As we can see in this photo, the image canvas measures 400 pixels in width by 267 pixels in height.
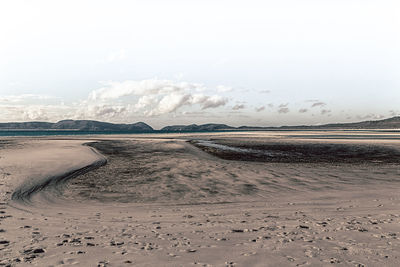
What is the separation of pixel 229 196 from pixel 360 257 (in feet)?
23.9

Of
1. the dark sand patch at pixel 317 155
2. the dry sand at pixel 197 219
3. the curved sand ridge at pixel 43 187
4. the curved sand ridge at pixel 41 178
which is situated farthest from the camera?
the dark sand patch at pixel 317 155

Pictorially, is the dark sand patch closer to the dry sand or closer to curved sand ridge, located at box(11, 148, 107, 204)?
the dry sand

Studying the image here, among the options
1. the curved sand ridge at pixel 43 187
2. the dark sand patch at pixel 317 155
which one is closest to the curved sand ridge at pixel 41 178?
the curved sand ridge at pixel 43 187

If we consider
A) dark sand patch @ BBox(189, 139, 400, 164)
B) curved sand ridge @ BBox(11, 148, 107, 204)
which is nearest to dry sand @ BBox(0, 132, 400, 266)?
curved sand ridge @ BBox(11, 148, 107, 204)

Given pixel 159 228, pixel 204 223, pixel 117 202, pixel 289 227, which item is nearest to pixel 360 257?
pixel 289 227

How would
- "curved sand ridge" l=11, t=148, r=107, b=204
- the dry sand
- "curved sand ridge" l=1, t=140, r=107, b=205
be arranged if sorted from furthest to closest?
"curved sand ridge" l=1, t=140, r=107, b=205, "curved sand ridge" l=11, t=148, r=107, b=204, the dry sand

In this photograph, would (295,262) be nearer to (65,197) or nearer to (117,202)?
(117,202)

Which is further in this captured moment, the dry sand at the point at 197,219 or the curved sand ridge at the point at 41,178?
the curved sand ridge at the point at 41,178

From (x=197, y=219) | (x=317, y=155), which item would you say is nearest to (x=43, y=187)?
(x=197, y=219)

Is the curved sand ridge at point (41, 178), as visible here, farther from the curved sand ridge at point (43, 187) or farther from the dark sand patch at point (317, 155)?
the dark sand patch at point (317, 155)

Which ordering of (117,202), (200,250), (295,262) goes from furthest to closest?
(117,202), (200,250), (295,262)

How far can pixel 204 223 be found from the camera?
359 inches

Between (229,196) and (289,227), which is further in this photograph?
(229,196)

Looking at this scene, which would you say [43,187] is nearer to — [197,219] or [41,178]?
[41,178]
